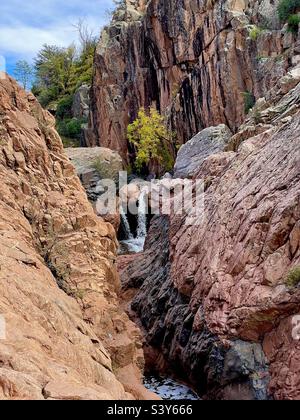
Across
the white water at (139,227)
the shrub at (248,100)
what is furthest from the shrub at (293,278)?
the shrub at (248,100)

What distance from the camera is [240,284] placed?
9219 mm

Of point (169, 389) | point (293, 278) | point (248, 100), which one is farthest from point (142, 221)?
point (293, 278)

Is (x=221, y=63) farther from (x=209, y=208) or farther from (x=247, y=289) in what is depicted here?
(x=247, y=289)

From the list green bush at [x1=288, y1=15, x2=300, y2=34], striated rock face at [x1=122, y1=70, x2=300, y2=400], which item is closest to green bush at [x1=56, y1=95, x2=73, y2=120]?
green bush at [x1=288, y1=15, x2=300, y2=34]

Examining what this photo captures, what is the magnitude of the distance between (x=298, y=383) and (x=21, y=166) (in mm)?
7608

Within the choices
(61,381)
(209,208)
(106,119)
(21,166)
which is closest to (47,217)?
(21,166)

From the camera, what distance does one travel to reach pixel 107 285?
10898mm

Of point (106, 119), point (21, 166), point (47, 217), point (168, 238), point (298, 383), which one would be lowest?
point (298, 383)

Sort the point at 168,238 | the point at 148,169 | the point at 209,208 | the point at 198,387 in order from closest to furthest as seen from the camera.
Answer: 1. the point at 198,387
2. the point at 209,208
3. the point at 168,238
4. the point at 148,169

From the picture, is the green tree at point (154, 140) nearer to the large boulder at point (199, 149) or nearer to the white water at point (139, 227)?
the white water at point (139, 227)

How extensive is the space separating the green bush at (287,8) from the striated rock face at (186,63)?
851 millimetres

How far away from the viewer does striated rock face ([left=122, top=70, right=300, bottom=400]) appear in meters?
8.08

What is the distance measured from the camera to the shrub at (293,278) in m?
7.79

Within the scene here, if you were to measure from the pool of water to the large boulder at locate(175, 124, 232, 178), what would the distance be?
44.0 ft
